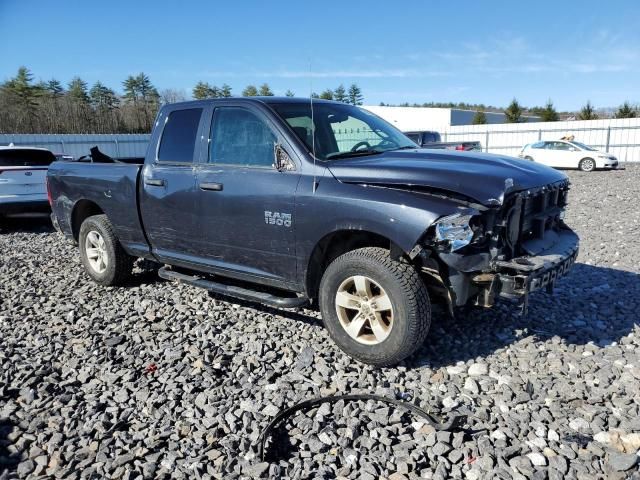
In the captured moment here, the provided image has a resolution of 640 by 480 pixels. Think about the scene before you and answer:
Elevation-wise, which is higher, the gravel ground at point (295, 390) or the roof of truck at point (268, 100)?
the roof of truck at point (268, 100)

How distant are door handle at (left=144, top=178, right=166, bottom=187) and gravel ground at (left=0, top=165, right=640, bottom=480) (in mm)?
1222

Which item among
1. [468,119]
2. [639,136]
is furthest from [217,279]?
[468,119]

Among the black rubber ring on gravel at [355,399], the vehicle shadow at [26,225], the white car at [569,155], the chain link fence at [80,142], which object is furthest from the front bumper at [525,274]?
the chain link fence at [80,142]

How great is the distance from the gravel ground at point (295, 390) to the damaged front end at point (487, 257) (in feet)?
2.05

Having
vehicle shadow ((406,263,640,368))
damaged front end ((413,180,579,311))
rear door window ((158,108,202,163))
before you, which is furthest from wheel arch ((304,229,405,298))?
rear door window ((158,108,202,163))

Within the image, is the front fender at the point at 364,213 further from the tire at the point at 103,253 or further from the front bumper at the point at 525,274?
the tire at the point at 103,253

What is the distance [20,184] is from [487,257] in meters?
9.32

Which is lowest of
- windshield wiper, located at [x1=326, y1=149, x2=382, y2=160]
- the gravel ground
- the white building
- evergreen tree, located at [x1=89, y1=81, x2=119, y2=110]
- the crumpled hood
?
the gravel ground

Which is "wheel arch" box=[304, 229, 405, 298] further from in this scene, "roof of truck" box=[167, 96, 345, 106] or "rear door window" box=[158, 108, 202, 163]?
"rear door window" box=[158, 108, 202, 163]

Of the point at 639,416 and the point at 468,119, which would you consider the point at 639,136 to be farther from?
the point at 639,416

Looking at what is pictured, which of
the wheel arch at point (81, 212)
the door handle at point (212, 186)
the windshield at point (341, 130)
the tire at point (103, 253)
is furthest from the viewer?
the wheel arch at point (81, 212)

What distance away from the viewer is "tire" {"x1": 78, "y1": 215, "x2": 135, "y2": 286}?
571 centimetres

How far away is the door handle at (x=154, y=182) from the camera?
Result: 4887mm

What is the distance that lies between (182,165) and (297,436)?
2835 millimetres
